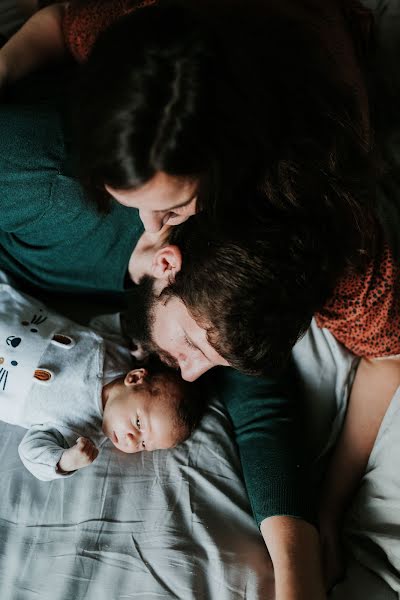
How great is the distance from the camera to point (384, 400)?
121cm

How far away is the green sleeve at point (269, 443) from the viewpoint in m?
1.10

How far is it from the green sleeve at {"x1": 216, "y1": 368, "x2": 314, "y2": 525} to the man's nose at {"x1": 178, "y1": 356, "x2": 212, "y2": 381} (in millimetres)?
186

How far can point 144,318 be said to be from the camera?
118 centimetres

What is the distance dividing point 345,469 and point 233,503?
0.27 m

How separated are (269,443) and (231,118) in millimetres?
681

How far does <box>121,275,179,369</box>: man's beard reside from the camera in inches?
45.8

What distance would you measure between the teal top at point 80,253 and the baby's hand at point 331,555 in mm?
87

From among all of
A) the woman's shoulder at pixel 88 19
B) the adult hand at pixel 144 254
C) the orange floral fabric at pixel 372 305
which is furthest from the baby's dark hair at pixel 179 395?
the woman's shoulder at pixel 88 19

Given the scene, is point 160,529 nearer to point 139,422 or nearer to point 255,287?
point 139,422

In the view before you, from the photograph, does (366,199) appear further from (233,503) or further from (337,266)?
(233,503)


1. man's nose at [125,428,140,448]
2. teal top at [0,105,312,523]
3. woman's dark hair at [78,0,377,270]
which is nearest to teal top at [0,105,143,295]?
teal top at [0,105,312,523]

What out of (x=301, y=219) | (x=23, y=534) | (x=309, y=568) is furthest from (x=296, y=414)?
(x=23, y=534)

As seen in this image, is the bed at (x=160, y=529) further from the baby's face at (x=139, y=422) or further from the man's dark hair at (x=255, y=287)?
the man's dark hair at (x=255, y=287)

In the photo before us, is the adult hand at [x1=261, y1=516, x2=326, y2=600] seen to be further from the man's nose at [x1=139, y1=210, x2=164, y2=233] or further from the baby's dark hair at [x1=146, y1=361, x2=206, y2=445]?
the man's nose at [x1=139, y1=210, x2=164, y2=233]
